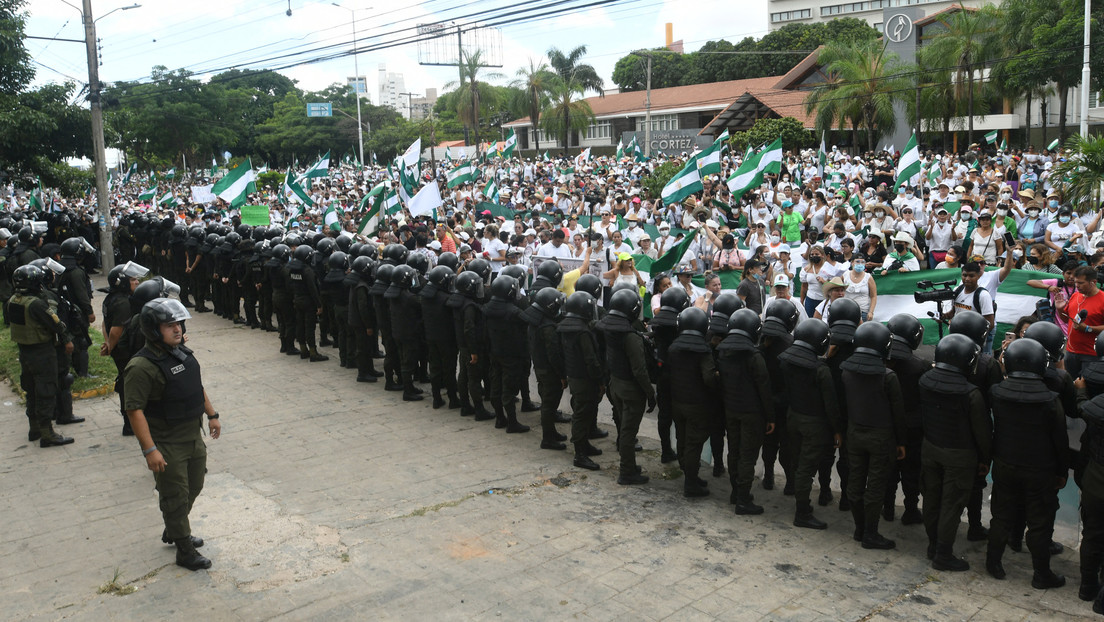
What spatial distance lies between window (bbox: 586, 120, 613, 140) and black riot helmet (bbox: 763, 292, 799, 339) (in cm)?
5936

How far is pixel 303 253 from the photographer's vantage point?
12.5 metres

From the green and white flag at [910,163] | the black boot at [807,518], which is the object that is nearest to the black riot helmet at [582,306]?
the black boot at [807,518]

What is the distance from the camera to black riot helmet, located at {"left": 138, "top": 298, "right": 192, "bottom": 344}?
5930 millimetres

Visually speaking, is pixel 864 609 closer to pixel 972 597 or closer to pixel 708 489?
pixel 972 597

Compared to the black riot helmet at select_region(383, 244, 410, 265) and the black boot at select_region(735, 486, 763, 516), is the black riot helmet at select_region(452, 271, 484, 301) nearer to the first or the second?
the black riot helmet at select_region(383, 244, 410, 265)

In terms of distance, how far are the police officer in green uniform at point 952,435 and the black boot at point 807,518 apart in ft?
2.96

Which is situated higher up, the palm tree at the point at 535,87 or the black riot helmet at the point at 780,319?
the palm tree at the point at 535,87

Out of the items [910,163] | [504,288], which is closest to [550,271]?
[504,288]

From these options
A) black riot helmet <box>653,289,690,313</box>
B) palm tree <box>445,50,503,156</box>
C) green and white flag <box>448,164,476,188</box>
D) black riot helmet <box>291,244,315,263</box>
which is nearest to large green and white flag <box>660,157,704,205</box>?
black riot helmet <box>291,244,315,263</box>

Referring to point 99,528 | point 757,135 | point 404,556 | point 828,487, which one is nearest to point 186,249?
point 99,528

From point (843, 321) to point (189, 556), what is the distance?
5.01 metres

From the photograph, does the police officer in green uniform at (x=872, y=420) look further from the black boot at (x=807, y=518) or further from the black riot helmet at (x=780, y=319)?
the black riot helmet at (x=780, y=319)

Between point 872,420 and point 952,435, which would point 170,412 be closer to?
point 872,420

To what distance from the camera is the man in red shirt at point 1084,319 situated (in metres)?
7.94
